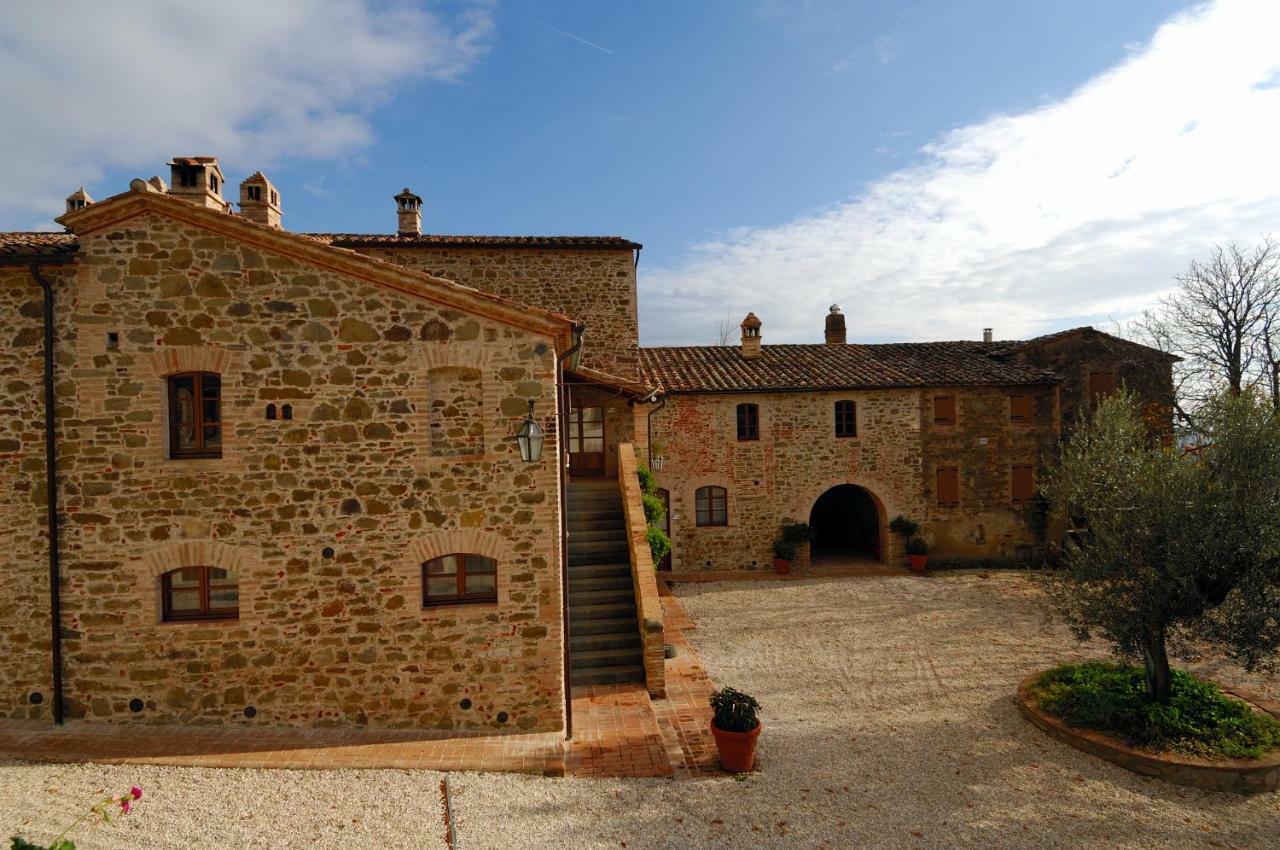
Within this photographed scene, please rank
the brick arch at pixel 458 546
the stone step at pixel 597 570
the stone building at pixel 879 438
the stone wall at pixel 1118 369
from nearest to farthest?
the brick arch at pixel 458 546
the stone step at pixel 597 570
the stone building at pixel 879 438
the stone wall at pixel 1118 369

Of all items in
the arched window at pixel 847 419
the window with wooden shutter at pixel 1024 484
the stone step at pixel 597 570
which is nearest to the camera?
the stone step at pixel 597 570

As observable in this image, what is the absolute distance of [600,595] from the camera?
37.1 feet

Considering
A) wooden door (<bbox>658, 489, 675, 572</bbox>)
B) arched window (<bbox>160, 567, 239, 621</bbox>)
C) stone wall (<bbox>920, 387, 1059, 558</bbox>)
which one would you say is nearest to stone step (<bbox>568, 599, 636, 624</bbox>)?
arched window (<bbox>160, 567, 239, 621</bbox>)

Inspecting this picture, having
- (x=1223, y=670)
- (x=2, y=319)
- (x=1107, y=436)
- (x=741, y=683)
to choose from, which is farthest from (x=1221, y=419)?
(x=2, y=319)

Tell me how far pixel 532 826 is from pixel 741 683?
18.0ft

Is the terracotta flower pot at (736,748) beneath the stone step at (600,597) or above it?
beneath

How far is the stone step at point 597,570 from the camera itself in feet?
38.3

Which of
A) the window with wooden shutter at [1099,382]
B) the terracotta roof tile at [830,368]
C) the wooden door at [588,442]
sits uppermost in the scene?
the terracotta roof tile at [830,368]

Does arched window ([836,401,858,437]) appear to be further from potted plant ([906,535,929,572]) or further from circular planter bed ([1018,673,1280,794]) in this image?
circular planter bed ([1018,673,1280,794])

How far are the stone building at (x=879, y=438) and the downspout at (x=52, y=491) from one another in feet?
43.6

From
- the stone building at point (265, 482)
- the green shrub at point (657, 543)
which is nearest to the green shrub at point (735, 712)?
the stone building at point (265, 482)

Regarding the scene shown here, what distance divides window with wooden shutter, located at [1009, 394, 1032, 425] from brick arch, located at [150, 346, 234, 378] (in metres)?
21.1

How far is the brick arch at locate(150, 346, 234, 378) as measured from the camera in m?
7.55

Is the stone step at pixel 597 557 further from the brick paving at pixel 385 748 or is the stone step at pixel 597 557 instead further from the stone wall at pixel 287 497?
the stone wall at pixel 287 497
